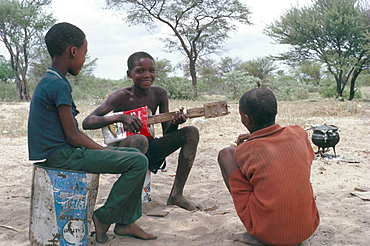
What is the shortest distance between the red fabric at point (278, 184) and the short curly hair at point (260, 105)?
7 cm

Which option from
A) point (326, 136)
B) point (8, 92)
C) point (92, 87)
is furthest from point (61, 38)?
point (92, 87)

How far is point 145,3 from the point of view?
74.6ft

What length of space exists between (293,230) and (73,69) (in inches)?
67.1

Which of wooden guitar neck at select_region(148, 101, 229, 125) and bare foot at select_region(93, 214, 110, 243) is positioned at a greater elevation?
wooden guitar neck at select_region(148, 101, 229, 125)

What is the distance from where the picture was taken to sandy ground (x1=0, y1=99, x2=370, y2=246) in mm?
2643

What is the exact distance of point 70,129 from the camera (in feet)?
7.70

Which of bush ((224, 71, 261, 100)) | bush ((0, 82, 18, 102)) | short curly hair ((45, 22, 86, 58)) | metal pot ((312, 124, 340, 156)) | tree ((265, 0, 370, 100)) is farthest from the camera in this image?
bush ((0, 82, 18, 102))

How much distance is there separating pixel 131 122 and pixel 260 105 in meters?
1.21

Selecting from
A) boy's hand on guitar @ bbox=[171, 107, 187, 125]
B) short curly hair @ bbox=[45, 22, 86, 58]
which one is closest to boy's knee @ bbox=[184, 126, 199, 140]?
boy's hand on guitar @ bbox=[171, 107, 187, 125]

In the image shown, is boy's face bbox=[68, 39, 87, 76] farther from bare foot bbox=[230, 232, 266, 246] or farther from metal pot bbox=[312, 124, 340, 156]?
metal pot bbox=[312, 124, 340, 156]

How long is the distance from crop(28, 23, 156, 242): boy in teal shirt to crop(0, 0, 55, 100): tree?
1996cm

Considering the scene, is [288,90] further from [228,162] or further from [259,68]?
[228,162]

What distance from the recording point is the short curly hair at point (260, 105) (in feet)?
7.45

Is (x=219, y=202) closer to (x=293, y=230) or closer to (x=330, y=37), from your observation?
(x=293, y=230)
